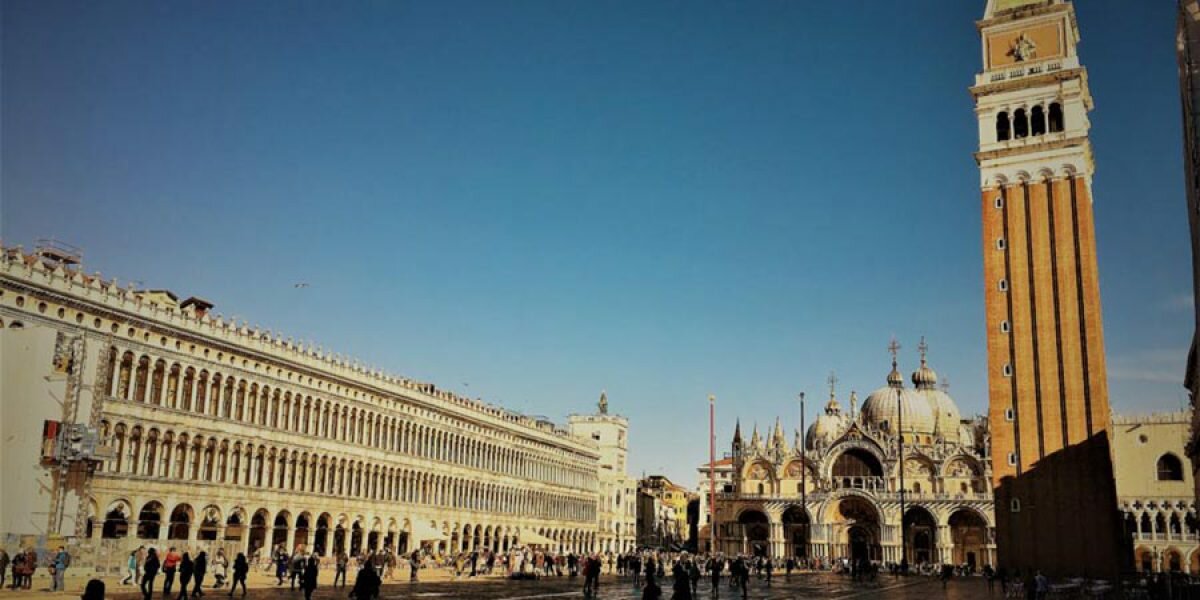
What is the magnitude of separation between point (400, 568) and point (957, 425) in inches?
2340

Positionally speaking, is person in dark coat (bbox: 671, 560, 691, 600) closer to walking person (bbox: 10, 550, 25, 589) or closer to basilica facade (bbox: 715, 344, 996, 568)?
walking person (bbox: 10, 550, 25, 589)

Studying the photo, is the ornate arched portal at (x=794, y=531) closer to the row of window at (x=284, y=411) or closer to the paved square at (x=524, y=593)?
the row of window at (x=284, y=411)

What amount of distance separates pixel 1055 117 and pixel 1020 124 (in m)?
2.06

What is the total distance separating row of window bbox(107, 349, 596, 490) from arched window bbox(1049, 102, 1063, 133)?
1645 inches

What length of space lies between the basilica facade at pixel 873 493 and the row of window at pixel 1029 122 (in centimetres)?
2315

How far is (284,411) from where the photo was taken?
161 feet

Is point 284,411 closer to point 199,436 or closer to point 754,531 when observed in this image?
point 199,436

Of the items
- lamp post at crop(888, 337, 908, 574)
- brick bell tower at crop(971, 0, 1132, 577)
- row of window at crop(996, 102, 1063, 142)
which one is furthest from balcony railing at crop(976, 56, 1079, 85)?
lamp post at crop(888, 337, 908, 574)

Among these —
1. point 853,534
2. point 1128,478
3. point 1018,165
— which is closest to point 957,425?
point 853,534

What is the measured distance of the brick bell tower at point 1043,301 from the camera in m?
52.6

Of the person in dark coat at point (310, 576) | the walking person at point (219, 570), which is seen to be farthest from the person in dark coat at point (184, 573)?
the walking person at point (219, 570)

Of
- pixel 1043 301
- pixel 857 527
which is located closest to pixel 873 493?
pixel 857 527

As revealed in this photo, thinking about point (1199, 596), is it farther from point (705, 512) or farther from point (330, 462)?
point (705, 512)

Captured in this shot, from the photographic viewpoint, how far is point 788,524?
84875mm
